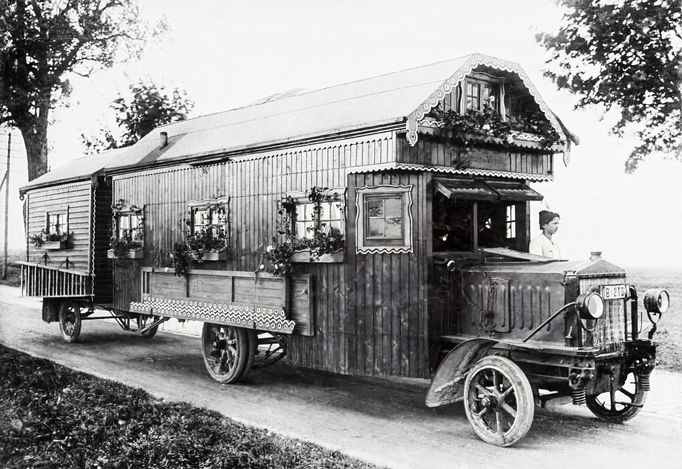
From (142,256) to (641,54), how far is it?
8.52 m

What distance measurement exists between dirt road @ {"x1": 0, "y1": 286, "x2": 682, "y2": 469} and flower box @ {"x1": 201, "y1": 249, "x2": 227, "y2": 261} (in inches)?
71.6

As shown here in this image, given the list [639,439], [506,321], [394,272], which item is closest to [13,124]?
[394,272]

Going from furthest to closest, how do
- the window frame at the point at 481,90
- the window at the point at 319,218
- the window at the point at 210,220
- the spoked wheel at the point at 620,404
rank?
1. the window at the point at 210,220
2. the window at the point at 319,218
3. the window frame at the point at 481,90
4. the spoked wheel at the point at 620,404

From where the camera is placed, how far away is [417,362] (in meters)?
7.52

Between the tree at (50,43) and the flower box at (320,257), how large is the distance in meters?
3.63

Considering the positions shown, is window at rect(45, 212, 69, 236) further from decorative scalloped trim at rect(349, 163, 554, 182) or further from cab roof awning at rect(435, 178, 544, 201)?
cab roof awning at rect(435, 178, 544, 201)

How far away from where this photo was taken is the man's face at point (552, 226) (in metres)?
8.28

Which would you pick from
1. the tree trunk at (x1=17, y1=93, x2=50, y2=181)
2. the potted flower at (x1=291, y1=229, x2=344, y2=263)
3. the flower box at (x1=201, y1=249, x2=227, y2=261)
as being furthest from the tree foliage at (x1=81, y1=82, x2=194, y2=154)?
the potted flower at (x1=291, y1=229, x2=344, y2=263)

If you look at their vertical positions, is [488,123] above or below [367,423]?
above

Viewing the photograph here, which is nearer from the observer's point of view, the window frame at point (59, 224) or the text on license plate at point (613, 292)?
the text on license plate at point (613, 292)

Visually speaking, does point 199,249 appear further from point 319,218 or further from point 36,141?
point 36,141

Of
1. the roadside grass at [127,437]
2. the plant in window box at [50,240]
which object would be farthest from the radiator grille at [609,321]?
the plant in window box at [50,240]

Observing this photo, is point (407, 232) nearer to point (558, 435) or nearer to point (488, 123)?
point (488, 123)

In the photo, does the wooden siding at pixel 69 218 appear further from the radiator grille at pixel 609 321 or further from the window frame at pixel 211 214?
the radiator grille at pixel 609 321
